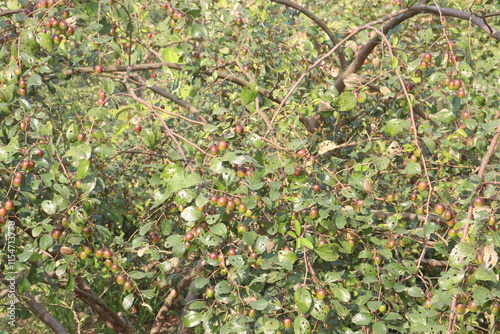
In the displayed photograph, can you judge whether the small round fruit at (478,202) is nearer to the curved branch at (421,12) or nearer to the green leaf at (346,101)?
the green leaf at (346,101)

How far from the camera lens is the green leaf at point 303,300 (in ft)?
4.39

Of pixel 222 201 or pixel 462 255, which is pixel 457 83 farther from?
pixel 222 201

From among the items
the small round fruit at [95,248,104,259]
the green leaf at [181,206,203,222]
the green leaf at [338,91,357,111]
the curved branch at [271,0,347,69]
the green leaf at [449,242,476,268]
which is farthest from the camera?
the curved branch at [271,0,347,69]

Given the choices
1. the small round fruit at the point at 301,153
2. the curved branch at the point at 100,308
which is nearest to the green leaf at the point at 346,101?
the small round fruit at the point at 301,153

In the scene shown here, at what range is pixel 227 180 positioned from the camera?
139 centimetres

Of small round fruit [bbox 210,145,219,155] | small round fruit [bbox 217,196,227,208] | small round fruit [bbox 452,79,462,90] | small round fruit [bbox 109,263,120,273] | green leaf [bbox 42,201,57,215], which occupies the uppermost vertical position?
small round fruit [bbox 452,79,462,90]

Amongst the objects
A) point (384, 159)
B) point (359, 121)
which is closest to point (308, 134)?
point (359, 121)

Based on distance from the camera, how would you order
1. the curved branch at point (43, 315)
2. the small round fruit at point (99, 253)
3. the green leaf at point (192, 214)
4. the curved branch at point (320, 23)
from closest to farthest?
the green leaf at point (192, 214) → the small round fruit at point (99, 253) → the curved branch at point (320, 23) → the curved branch at point (43, 315)

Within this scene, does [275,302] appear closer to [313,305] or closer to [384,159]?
[313,305]

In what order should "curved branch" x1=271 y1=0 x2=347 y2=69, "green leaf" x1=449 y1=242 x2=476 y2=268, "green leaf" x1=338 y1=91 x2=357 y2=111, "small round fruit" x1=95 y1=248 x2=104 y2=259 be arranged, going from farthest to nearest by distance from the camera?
"curved branch" x1=271 y1=0 x2=347 y2=69 → "small round fruit" x1=95 y1=248 x2=104 y2=259 → "green leaf" x1=338 y1=91 x2=357 y2=111 → "green leaf" x1=449 y1=242 x2=476 y2=268

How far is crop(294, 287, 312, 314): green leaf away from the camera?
4.39 ft

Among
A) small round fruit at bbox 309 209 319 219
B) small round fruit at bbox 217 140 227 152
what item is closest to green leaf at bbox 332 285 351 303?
small round fruit at bbox 309 209 319 219

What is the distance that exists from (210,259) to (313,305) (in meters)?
0.35

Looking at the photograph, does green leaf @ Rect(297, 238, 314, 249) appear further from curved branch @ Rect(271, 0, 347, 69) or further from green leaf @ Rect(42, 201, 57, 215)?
curved branch @ Rect(271, 0, 347, 69)
